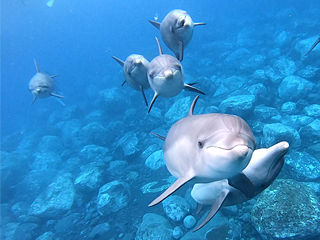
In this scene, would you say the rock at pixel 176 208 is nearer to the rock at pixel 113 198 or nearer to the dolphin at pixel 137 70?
the rock at pixel 113 198

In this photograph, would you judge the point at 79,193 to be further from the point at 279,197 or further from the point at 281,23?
the point at 281,23

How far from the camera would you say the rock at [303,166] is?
4.95m

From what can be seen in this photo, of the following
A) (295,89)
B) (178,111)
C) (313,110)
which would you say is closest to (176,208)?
(178,111)

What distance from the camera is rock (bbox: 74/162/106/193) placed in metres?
7.82

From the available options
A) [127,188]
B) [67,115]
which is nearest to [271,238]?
[127,188]

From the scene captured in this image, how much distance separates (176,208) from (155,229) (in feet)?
2.52

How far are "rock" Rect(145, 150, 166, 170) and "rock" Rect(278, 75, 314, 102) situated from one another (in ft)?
19.9

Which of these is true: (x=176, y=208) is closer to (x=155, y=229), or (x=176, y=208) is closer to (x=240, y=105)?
(x=155, y=229)

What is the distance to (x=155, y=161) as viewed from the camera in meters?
7.88

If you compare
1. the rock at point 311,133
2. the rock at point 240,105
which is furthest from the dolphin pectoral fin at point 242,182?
the rock at point 240,105

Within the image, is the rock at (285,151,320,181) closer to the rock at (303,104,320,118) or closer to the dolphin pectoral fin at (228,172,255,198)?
the rock at (303,104,320,118)

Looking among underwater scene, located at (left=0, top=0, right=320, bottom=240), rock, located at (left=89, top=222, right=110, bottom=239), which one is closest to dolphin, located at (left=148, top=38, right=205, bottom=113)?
underwater scene, located at (left=0, top=0, right=320, bottom=240)

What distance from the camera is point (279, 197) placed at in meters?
3.60

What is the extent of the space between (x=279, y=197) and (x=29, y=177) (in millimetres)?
11755
